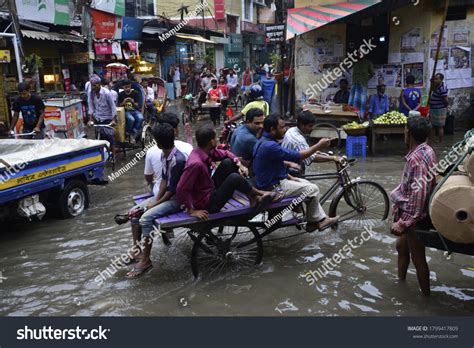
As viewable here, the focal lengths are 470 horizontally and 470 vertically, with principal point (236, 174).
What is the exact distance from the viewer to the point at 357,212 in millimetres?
6125

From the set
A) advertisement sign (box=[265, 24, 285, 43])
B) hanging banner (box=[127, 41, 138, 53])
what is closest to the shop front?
hanging banner (box=[127, 41, 138, 53])

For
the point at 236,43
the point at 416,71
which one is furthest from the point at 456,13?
the point at 236,43

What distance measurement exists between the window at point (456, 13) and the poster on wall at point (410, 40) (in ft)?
4.11

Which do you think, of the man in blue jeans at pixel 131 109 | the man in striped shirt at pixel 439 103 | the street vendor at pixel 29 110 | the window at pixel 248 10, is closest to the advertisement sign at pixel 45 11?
the man in blue jeans at pixel 131 109

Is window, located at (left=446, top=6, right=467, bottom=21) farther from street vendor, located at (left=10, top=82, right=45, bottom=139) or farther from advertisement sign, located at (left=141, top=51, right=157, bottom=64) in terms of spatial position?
advertisement sign, located at (left=141, top=51, right=157, bottom=64)

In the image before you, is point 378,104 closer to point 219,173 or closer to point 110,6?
point 219,173

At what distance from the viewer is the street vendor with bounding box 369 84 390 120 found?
1152 centimetres

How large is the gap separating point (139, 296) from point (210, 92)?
39.3ft

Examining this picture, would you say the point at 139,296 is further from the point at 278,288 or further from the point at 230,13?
the point at 230,13

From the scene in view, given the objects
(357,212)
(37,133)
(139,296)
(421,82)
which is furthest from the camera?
(421,82)
